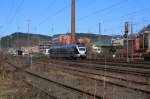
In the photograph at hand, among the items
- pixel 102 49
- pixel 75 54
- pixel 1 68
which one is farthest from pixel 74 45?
pixel 102 49

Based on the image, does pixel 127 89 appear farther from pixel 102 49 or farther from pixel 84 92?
pixel 102 49

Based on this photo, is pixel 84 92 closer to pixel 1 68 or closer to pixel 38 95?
pixel 38 95

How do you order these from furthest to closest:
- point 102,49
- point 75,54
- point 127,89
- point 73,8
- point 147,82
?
point 102,49
point 73,8
point 75,54
point 147,82
point 127,89

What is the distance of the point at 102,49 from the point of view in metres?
134

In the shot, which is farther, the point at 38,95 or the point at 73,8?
the point at 73,8

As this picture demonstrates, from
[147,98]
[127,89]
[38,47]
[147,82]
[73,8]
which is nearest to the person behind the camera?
[147,98]

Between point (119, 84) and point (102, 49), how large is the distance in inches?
4549

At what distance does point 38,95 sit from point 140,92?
13.7 feet

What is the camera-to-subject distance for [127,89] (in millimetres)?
16688

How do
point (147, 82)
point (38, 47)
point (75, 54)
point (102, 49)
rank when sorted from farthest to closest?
1. point (38, 47)
2. point (102, 49)
3. point (75, 54)
4. point (147, 82)

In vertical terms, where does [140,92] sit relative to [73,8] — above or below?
below

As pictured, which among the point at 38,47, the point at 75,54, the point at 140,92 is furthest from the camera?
the point at 38,47

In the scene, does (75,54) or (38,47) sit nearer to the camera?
(75,54)

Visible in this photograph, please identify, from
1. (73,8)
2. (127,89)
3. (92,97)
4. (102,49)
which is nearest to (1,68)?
(127,89)
